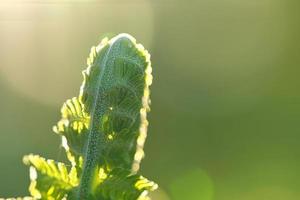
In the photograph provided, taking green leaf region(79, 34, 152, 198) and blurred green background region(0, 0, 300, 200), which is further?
blurred green background region(0, 0, 300, 200)

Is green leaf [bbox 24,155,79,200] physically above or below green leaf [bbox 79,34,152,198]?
below

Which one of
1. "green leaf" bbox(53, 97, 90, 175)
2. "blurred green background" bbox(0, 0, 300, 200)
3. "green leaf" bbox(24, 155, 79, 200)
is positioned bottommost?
"blurred green background" bbox(0, 0, 300, 200)

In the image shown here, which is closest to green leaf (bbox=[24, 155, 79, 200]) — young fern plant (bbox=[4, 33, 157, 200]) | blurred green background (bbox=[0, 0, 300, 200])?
young fern plant (bbox=[4, 33, 157, 200])

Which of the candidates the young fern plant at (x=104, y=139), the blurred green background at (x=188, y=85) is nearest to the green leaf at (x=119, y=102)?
the young fern plant at (x=104, y=139)

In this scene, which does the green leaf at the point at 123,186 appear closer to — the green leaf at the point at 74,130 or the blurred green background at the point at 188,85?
the green leaf at the point at 74,130

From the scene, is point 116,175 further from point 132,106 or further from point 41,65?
point 41,65

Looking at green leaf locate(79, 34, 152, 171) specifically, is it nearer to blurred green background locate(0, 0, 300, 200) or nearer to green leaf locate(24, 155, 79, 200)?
green leaf locate(24, 155, 79, 200)

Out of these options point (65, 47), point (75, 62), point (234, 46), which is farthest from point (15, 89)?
point (234, 46)
